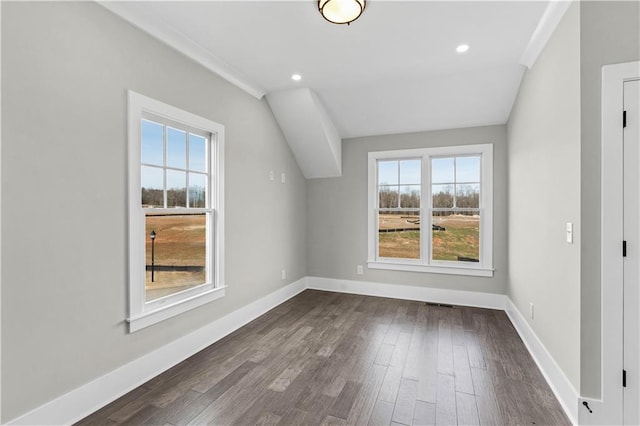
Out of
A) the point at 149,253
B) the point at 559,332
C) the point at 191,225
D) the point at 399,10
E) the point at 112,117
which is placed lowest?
the point at 559,332

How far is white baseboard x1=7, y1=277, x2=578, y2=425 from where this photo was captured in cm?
183

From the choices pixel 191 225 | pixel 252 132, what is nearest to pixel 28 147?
pixel 191 225

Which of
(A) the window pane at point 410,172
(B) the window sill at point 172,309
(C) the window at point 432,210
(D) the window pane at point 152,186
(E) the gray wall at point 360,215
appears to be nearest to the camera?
(B) the window sill at point 172,309

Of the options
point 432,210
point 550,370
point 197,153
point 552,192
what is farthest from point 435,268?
point 197,153

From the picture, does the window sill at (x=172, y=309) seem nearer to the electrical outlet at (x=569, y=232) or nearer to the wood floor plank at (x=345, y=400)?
the wood floor plank at (x=345, y=400)

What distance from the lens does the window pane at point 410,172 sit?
444cm

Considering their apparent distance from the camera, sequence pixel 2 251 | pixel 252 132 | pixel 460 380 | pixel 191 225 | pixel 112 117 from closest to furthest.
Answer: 1. pixel 2 251
2. pixel 112 117
3. pixel 460 380
4. pixel 191 225
5. pixel 252 132

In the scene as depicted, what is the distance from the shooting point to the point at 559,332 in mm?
2139

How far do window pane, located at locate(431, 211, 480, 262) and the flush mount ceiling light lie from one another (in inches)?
118

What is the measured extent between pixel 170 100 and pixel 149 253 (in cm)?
128

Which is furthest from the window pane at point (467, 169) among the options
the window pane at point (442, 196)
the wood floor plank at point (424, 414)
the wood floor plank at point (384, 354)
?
the wood floor plank at point (424, 414)

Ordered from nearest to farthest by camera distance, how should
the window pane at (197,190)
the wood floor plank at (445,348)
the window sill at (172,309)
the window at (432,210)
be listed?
the window sill at (172,309)
the wood floor plank at (445,348)
the window pane at (197,190)
the window at (432,210)

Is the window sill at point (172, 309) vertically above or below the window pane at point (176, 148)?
below

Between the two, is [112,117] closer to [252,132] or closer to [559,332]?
[252,132]
